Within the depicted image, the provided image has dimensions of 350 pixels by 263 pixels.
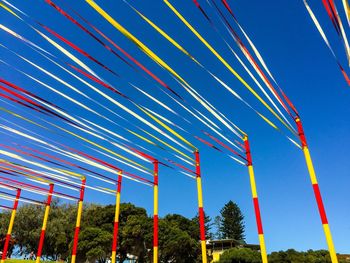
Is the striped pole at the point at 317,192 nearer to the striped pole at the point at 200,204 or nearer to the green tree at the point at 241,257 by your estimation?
the striped pole at the point at 200,204

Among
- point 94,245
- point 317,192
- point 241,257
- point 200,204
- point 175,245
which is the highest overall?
point 175,245

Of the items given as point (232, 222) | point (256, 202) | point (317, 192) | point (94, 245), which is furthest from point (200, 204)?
point (232, 222)

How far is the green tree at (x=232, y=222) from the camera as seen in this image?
107 meters

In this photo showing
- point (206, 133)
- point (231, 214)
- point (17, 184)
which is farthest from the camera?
point (231, 214)

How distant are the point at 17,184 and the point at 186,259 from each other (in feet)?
102

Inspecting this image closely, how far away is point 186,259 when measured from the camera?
44969 mm

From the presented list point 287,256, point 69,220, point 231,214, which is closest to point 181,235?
point 287,256

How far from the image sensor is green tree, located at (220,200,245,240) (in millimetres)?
106688

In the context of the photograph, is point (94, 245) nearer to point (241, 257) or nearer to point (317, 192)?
point (241, 257)

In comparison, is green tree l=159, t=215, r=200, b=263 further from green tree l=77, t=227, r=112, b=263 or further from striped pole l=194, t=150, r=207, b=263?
striped pole l=194, t=150, r=207, b=263

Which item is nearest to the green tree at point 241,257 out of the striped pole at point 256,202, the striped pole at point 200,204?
the striped pole at point 200,204

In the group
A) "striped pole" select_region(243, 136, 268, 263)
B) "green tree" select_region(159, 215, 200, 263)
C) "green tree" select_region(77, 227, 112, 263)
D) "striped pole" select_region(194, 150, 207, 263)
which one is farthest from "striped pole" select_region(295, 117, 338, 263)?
"green tree" select_region(159, 215, 200, 263)

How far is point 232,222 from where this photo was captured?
108500mm

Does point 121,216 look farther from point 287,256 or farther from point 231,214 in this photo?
point 231,214
